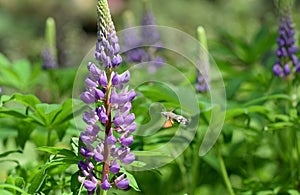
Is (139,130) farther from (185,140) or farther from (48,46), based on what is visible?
(48,46)

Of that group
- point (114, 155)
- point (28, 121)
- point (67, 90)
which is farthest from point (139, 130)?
point (67, 90)

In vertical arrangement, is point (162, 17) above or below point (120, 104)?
above

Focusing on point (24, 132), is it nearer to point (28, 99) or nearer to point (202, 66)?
point (28, 99)

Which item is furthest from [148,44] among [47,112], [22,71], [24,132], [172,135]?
[47,112]

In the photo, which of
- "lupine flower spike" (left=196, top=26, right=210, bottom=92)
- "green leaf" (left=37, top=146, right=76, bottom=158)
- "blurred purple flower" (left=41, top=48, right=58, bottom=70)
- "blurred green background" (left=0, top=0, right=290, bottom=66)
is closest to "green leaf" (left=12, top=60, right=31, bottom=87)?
"blurred purple flower" (left=41, top=48, right=58, bottom=70)

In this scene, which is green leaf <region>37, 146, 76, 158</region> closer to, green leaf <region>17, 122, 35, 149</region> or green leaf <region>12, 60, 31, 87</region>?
green leaf <region>17, 122, 35, 149</region>

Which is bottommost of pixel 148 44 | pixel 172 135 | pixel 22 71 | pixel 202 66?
pixel 172 135
